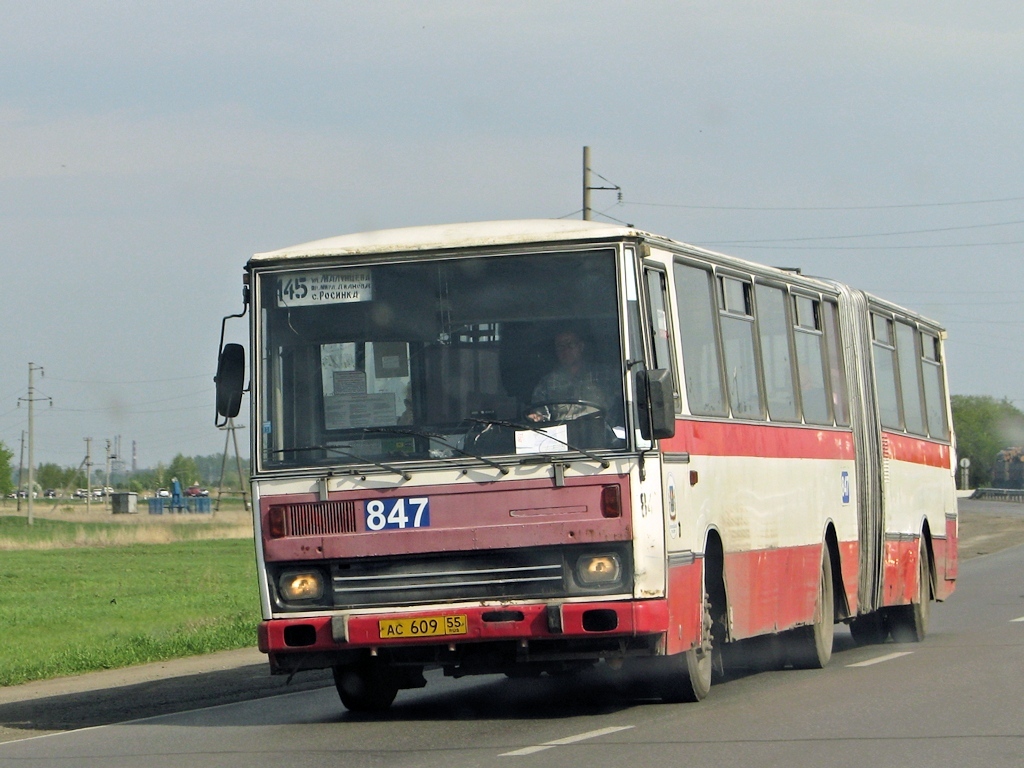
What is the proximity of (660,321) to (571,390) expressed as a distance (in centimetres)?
95

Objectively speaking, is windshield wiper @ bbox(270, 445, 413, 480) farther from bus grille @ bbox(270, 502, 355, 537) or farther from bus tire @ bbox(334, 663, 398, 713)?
bus tire @ bbox(334, 663, 398, 713)

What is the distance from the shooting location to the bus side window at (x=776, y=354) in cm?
1400

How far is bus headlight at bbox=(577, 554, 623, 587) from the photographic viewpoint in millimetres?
10719

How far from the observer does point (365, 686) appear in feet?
40.1

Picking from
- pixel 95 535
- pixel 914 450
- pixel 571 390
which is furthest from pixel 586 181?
pixel 95 535

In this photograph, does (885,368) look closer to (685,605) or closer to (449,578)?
(685,605)

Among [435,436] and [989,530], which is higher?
[435,436]

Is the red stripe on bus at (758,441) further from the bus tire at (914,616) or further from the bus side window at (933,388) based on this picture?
the bus side window at (933,388)

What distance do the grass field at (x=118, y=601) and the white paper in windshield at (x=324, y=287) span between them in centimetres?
776

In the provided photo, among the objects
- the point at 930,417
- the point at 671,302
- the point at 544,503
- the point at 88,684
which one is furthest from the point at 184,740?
the point at 930,417

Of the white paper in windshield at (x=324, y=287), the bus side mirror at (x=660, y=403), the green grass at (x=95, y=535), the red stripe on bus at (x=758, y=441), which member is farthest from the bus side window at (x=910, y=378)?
the green grass at (x=95, y=535)

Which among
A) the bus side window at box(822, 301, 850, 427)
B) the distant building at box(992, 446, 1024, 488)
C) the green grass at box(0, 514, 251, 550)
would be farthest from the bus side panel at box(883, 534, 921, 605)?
the distant building at box(992, 446, 1024, 488)

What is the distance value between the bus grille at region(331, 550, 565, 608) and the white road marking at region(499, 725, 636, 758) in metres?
0.90

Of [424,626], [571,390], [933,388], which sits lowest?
[424,626]
